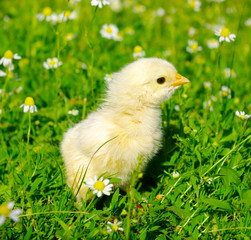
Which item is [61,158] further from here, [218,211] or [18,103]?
[218,211]

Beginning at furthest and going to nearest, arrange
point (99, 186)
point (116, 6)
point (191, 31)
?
1. point (116, 6)
2. point (191, 31)
3. point (99, 186)

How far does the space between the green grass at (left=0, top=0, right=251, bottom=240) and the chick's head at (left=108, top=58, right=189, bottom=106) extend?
365 mm

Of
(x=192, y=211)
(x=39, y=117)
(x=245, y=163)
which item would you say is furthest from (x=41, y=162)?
(x=245, y=163)

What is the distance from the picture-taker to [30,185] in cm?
267

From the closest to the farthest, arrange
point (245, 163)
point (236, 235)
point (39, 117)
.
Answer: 1. point (236, 235)
2. point (245, 163)
3. point (39, 117)

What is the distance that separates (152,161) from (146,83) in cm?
97

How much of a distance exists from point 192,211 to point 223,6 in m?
5.55

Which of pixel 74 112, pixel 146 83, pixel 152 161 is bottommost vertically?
pixel 152 161

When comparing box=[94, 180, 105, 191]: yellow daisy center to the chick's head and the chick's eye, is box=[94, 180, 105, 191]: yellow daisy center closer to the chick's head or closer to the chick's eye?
the chick's head

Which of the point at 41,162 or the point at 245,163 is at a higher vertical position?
the point at 245,163

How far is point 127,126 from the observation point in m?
2.67

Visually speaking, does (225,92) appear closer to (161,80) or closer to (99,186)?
(161,80)

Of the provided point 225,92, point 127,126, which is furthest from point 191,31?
point 127,126

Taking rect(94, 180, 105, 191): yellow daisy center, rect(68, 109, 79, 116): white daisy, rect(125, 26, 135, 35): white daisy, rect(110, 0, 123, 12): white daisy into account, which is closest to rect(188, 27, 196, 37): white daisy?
rect(125, 26, 135, 35): white daisy
